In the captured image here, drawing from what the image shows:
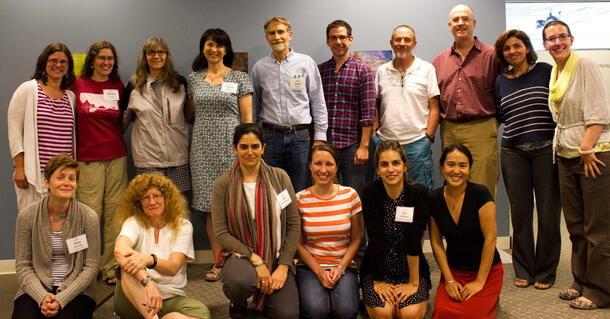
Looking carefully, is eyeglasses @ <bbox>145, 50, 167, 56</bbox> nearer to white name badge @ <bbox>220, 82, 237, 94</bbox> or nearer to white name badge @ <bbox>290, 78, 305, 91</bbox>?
white name badge @ <bbox>220, 82, 237, 94</bbox>

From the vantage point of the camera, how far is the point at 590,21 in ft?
14.6

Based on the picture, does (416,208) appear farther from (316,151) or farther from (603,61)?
(603,61)

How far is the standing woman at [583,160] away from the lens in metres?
2.57

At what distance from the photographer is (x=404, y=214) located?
7.81 feet

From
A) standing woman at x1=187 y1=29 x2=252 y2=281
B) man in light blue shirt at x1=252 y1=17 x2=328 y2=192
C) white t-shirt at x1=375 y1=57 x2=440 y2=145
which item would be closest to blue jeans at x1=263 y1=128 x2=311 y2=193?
man in light blue shirt at x1=252 y1=17 x2=328 y2=192

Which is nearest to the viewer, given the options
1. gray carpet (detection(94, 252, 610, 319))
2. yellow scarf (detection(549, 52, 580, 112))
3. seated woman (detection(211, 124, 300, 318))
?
seated woman (detection(211, 124, 300, 318))

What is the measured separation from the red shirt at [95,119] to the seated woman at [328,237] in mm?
1498

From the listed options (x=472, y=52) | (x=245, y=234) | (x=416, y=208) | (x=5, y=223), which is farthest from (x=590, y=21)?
(x=5, y=223)

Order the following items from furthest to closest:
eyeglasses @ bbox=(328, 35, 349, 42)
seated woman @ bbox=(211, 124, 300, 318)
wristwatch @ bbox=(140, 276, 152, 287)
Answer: eyeglasses @ bbox=(328, 35, 349, 42), seated woman @ bbox=(211, 124, 300, 318), wristwatch @ bbox=(140, 276, 152, 287)

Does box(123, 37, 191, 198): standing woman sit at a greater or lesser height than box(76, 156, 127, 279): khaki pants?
greater

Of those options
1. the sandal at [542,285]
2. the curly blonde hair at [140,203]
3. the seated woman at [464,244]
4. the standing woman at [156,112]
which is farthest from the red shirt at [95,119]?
the sandal at [542,285]

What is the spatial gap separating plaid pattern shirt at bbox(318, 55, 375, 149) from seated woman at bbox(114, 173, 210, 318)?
1317 millimetres

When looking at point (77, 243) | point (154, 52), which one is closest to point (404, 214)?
point (77, 243)

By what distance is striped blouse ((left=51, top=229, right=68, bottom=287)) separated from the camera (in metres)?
2.30
